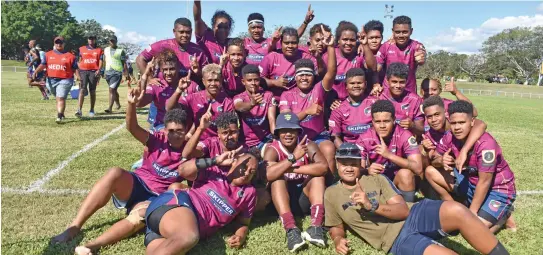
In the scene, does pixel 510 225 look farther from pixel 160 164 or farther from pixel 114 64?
pixel 114 64

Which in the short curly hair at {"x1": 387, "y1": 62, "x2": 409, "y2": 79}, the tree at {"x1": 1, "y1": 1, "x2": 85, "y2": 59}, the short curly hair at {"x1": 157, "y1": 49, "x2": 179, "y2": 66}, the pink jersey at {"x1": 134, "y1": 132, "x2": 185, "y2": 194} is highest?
the tree at {"x1": 1, "y1": 1, "x2": 85, "y2": 59}

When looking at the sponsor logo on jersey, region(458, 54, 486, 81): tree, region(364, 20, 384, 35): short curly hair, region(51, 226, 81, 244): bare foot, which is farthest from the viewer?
region(458, 54, 486, 81): tree

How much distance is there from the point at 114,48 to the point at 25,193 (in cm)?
885

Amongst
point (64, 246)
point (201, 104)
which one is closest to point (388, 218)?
point (201, 104)

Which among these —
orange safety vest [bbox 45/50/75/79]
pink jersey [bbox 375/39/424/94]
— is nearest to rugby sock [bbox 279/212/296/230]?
pink jersey [bbox 375/39/424/94]

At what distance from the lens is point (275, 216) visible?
193 inches

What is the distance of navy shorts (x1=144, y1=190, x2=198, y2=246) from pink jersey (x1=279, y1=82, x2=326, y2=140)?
→ 2123mm

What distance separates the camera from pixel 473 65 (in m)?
79.3

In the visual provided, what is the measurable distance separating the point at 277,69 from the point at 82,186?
10.8 feet

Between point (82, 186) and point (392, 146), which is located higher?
point (392, 146)

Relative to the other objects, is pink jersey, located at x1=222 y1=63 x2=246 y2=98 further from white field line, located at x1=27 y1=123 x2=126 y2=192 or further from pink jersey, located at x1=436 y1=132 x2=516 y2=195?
pink jersey, located at x1=436 y1=132 x2=516 y2=195

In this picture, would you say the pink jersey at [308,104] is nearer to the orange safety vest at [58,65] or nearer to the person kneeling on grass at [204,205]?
the person kneeling on grass at [204,205]

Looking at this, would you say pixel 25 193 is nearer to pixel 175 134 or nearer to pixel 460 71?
pixel 175 134

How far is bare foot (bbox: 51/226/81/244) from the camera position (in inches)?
153
